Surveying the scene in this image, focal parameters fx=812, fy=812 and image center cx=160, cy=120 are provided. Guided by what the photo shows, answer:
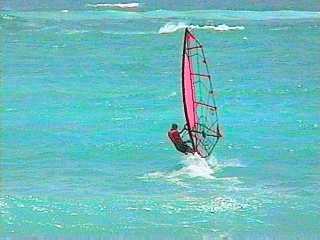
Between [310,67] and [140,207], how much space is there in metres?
0.45

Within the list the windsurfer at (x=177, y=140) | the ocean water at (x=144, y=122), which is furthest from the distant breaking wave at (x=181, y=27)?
the windsurfer at (x=177, y=140)

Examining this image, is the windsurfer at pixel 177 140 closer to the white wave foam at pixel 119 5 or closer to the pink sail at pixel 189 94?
the pink sail at pixel 189 94

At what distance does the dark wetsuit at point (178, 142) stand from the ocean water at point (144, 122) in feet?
0.05

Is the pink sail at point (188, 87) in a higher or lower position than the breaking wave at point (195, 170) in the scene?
higher

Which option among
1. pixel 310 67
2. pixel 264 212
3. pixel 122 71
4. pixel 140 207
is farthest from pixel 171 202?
pixel 310 67

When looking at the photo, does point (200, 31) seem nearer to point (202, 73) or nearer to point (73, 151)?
point (202, 73)

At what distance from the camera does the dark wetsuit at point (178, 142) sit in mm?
1671

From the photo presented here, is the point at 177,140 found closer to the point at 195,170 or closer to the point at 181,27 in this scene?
the point at 195,170

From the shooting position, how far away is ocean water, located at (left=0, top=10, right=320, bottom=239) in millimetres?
1639

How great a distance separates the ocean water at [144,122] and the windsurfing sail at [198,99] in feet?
0.06

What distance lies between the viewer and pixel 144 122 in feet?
5.51

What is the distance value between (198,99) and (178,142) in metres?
0.10

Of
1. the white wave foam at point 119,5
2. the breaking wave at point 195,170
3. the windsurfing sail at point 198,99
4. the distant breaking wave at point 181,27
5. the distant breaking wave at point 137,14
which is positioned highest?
the white wave foam at point 119,5

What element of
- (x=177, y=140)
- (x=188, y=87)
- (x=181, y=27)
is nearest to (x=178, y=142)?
(x=177, y=140)
